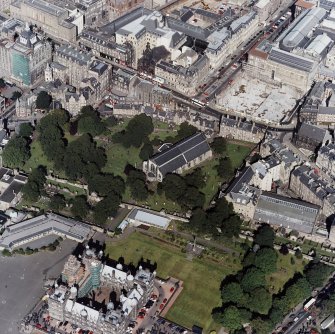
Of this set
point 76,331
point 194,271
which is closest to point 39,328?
point 76,331

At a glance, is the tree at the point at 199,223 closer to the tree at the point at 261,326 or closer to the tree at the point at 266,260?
the tree at the point at 266,260

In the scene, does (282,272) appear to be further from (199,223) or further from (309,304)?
(199,223)

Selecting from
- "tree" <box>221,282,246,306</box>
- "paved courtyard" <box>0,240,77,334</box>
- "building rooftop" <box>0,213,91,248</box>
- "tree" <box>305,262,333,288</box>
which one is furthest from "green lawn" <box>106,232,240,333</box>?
"tree" <box>305,262,333,288</box>

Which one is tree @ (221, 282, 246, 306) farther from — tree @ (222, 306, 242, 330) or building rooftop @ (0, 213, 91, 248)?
building rooftop @ (0, 213, 91, 248)

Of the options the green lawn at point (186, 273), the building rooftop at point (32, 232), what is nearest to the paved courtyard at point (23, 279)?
the building rooftop at point (32, 232)

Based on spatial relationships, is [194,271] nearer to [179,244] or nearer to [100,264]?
[179,244]

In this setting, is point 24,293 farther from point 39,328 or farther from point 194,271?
point 194,271

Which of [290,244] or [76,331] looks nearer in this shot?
[76,331]
